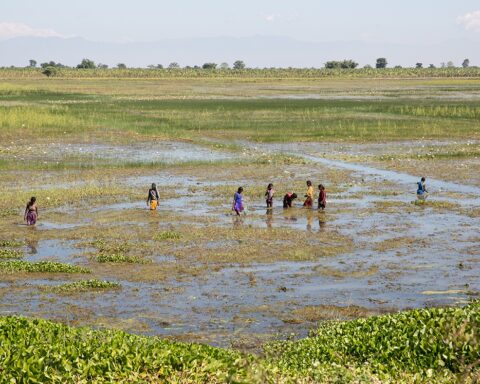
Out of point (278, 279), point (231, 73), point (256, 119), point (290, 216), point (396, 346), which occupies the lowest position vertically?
point (278, 279)

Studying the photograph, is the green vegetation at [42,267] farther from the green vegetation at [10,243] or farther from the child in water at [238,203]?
the child in water at [238,203]

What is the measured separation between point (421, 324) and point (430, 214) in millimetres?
15521

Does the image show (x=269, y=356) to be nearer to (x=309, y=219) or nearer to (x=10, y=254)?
(x=10, y=254)

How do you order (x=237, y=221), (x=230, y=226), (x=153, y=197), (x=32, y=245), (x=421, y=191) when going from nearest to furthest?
(x=32, y=245) < (x=230, y=226) < (x=237, y=221) < (x=153, y=197) < (x=421, y=191)

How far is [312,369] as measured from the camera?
1131 centimetres

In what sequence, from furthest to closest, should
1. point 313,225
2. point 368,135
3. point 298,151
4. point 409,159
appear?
point 368,135 → point 298,151 → point 409,159 → point 313,225

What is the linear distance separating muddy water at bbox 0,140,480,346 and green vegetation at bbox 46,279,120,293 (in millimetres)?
294

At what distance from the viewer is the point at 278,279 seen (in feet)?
64.7

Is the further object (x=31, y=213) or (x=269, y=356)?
(x=31, y=213)

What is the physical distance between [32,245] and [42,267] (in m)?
3.48

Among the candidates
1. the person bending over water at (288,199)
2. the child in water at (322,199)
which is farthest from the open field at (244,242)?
the child in water at (322,199)

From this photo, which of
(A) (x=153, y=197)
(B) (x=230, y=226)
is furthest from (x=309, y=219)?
(A) (x=153, y=197)

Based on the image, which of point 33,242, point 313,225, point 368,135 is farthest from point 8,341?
point 368,135

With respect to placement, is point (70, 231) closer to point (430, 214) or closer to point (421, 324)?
point (430, 214)
